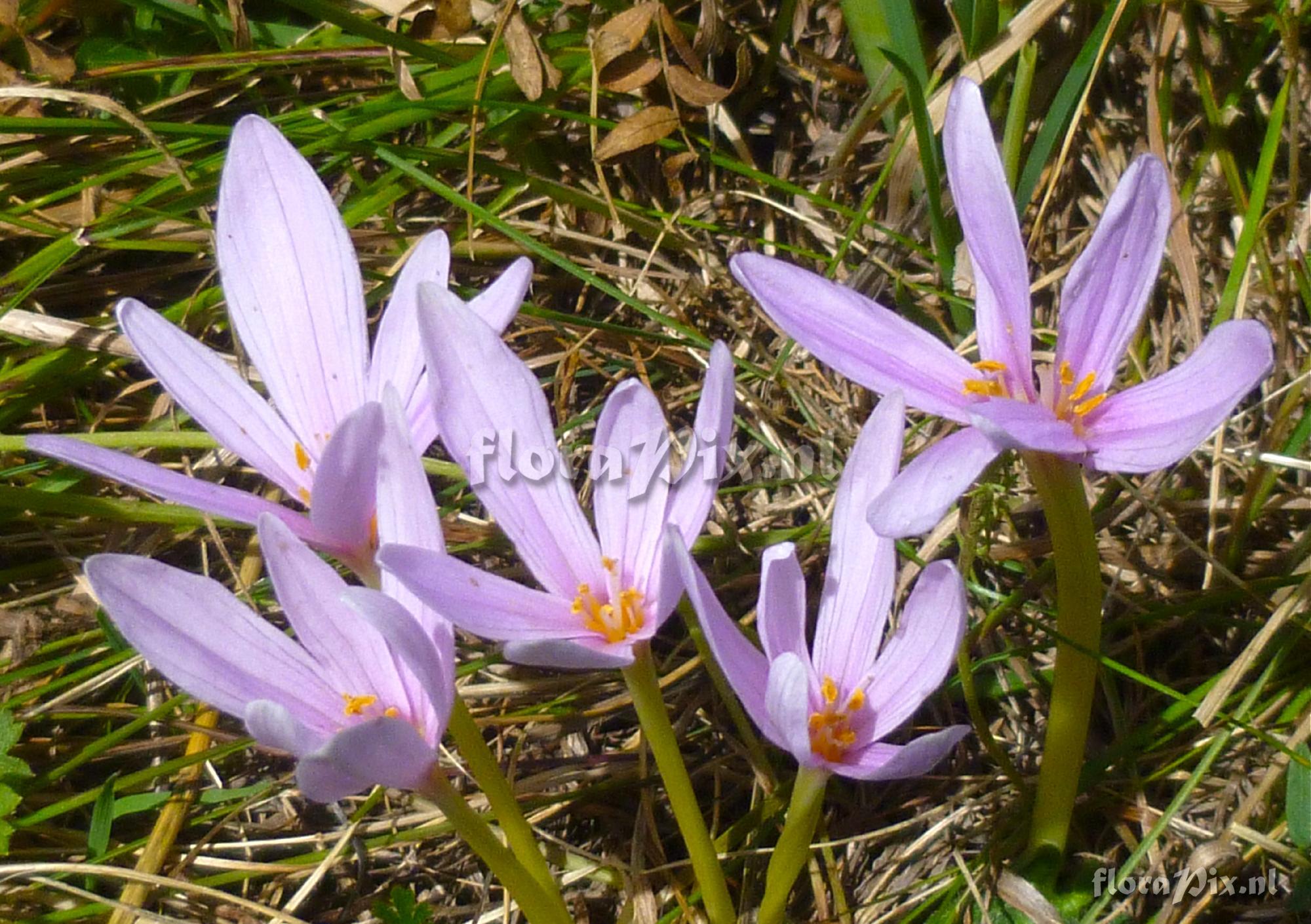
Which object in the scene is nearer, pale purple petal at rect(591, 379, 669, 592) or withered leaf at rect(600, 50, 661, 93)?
pale purple petal at rect(591, 379, 669, 592)

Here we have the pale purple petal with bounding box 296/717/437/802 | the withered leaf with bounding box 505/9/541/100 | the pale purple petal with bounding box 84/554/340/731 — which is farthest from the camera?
the withered leaf with bounding box 505/9/541/100

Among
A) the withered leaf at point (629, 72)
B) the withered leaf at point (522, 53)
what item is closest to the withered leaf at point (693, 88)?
the withered leaf at point (629, 72)

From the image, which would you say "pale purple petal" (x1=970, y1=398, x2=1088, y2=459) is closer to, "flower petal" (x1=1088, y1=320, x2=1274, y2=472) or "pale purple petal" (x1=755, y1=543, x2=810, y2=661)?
"flower petal" (x1=1088, y1=320, x2=1274, y2=472)

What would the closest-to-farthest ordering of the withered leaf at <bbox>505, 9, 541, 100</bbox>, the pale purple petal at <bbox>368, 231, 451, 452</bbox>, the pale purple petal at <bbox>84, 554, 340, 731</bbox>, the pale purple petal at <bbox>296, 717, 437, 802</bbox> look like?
the pale purple petal at <bbox>296, 717, 437, 802</bbox> → the pale purple petal at <bbox>84, 554, 340, 731</bbox> → the pale purple petal at <bbox>368, 231, 451, 452</bbox> → the withered leaf at <bbox>505, 9, 541, 100</bbox>

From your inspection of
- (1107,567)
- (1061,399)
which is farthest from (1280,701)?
(1061,399)

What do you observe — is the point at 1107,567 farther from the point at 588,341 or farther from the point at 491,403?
the point at 491,403

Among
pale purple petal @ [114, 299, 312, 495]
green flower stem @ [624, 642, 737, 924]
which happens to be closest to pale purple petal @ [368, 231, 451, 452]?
pale purple petal @ [114, 299, 312, 495]

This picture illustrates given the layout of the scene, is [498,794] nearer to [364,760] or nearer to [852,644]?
[364,760]

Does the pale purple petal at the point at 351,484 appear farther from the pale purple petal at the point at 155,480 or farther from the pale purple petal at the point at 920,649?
the pale purple petal at the point at 920,649
